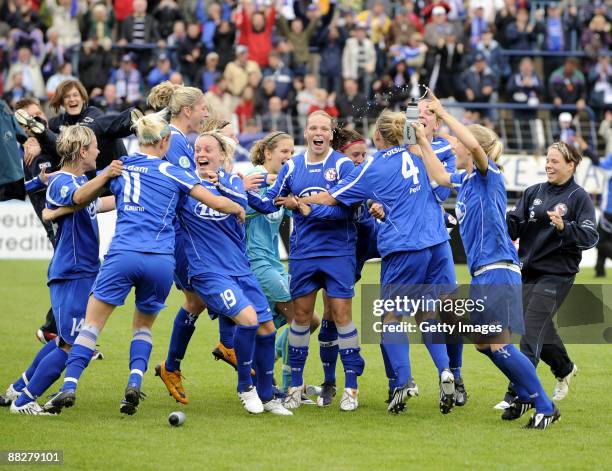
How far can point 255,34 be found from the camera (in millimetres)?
23828

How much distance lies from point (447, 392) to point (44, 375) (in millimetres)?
2978

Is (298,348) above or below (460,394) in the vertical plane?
above

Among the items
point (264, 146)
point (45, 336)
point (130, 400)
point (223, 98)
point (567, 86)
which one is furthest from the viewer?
point (567, 86)

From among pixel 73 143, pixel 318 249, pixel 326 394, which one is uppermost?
pixel 73 143

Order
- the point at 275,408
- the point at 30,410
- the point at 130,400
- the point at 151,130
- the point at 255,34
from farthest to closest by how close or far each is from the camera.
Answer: the point at 255,34 → the point at 275,408 → the point at 30,410 → the point at 151,130 → the point at 130,400

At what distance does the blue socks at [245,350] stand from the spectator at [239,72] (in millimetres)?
14750

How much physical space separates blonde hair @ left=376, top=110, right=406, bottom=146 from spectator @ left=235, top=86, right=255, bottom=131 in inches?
548

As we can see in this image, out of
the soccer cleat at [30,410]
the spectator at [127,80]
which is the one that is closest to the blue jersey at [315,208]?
the soccer cleat at [30,410]

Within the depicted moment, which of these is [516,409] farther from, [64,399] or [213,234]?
[64,399]

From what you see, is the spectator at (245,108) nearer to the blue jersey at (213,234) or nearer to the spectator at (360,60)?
the spectator at (360,60)

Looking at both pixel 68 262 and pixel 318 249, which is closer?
pixel 68 262

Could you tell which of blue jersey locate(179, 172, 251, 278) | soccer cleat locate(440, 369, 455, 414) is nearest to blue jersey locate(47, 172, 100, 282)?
blue jersey locate(179, 172, 251, 278)

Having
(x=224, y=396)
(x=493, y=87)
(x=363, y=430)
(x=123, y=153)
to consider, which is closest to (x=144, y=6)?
(x=493, y=87)

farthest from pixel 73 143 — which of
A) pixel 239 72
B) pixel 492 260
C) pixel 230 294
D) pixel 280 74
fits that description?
pixel 280 74
